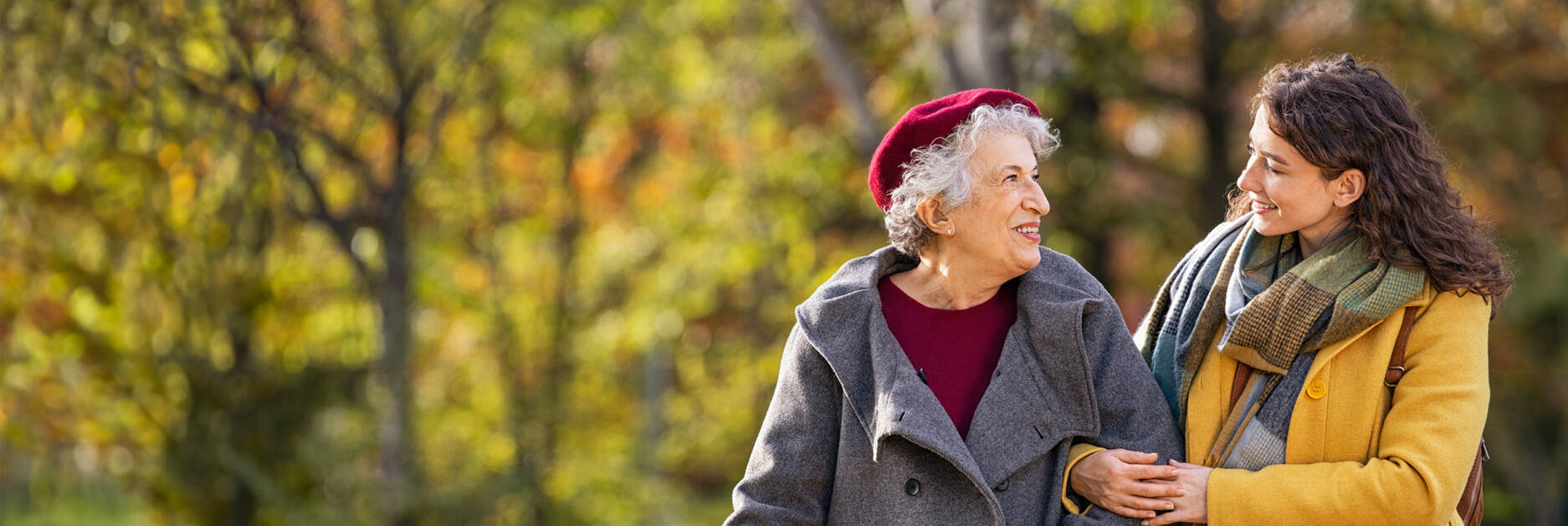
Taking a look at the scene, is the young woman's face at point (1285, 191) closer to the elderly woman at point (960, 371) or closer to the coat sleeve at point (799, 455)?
the elderly woman at point (960, 371)

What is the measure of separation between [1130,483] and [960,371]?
1.19ft

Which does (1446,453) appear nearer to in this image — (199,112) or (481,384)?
(199,112)

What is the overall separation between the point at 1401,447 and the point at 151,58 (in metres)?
4.76

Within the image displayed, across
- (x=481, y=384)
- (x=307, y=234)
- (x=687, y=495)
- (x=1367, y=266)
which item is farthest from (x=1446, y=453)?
(x=687, y=495)

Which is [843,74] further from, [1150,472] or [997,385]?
[1150,472]

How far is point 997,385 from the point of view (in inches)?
96.1

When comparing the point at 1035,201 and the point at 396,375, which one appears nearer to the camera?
the point at 1035,201

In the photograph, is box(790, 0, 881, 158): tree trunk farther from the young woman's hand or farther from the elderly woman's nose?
the young woman's hand

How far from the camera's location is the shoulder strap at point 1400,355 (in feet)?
7.51

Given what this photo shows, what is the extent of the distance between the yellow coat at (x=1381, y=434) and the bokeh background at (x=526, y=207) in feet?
11.3

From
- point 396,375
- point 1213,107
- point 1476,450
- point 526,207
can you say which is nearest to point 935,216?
point 1476,450

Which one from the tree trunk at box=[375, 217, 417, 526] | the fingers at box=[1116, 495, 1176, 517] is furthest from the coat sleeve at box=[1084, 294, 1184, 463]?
the tree trunk at box=[375, 217, 417, 526]

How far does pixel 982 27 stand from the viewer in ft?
18.2

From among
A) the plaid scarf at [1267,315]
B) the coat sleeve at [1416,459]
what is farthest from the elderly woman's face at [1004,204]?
the coat sleeve at [1416,459]
